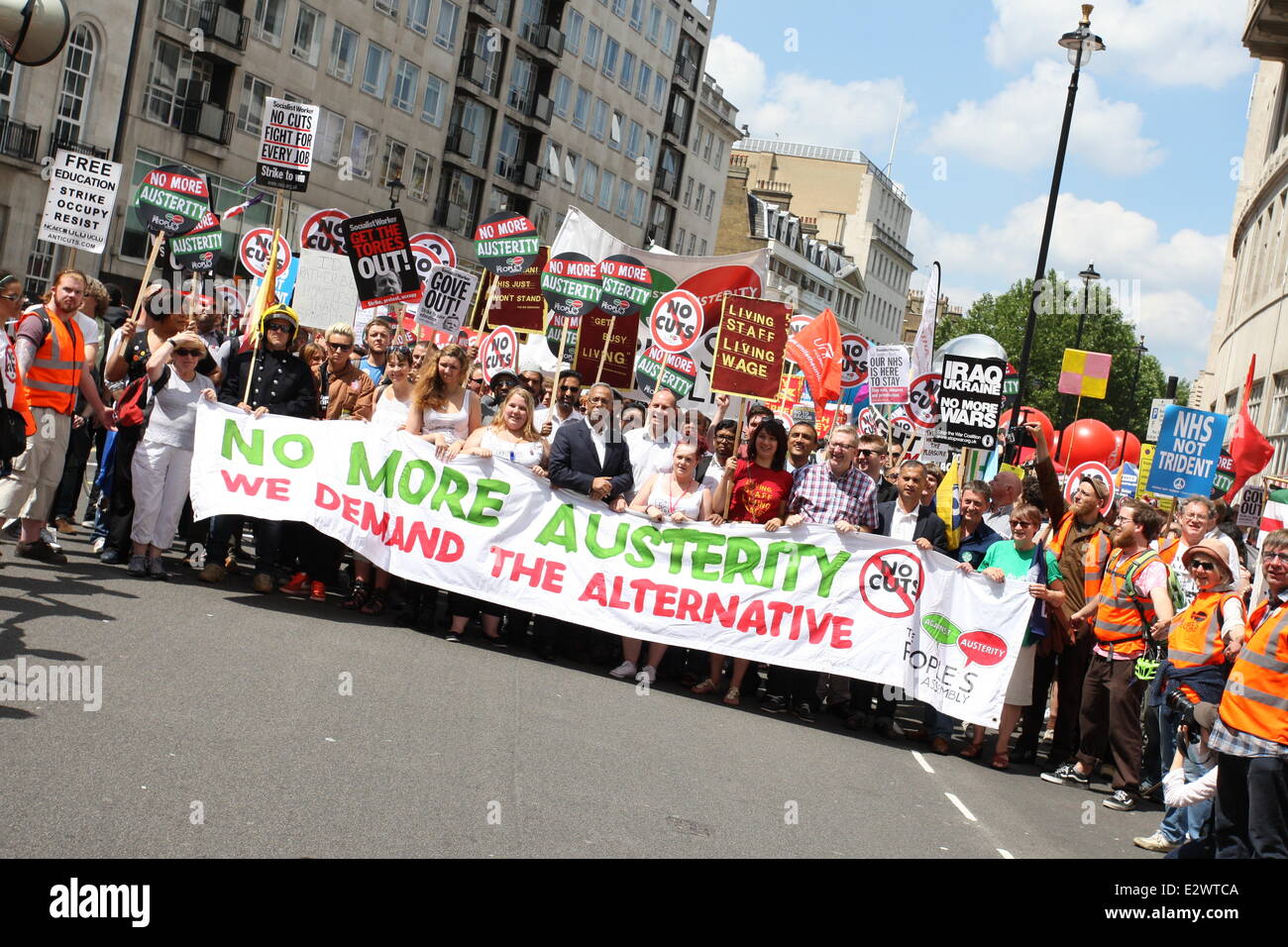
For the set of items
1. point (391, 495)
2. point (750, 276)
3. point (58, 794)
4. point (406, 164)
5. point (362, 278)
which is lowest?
point (58, 794)

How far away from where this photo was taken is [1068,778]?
10.3 metres

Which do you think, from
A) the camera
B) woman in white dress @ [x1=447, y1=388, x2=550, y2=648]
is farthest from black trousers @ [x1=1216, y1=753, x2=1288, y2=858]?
woman in white dress @ [x1=447, y1=388, x2=550, y2=648]

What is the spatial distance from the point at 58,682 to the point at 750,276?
11831mm

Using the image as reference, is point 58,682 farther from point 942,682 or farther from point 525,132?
point 525,132

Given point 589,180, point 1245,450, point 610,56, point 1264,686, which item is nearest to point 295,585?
point 1264,686

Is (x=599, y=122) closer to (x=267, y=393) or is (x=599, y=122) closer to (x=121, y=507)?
(x=267, y=393)

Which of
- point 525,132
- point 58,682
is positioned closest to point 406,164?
point 525,132

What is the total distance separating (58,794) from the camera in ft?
17.7

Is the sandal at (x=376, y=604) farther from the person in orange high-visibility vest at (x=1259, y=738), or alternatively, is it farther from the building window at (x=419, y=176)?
the building window at (x=419, y=176)

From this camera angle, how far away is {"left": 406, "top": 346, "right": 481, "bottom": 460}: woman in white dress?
10.8 m

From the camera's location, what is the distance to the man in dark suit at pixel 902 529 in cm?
1068

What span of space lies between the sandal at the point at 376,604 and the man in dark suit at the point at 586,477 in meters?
1.21

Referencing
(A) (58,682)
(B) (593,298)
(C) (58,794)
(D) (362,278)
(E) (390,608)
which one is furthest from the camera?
(B) (593,298)

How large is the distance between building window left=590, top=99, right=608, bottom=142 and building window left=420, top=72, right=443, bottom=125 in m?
13.3
